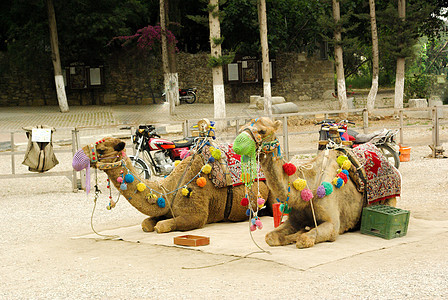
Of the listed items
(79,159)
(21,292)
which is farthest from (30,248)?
(21,292)

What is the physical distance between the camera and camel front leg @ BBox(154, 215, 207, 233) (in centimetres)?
727

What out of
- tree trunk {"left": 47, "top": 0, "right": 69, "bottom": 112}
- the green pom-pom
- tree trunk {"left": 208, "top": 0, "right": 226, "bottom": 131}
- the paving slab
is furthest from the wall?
the green pom-pom

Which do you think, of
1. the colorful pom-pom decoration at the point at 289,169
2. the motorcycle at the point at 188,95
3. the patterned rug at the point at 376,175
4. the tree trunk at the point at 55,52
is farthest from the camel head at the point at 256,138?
the motorcycle at the point at 188,95

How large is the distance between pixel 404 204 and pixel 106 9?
20.5m

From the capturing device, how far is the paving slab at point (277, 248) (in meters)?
5.80

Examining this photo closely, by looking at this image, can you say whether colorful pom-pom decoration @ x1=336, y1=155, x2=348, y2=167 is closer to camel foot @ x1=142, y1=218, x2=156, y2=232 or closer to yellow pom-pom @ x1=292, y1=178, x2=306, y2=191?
yellow pom-pom @ x1=292, y1=178, x2=306, y2=191

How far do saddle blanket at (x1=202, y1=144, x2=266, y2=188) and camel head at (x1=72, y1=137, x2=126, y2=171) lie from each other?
109cm

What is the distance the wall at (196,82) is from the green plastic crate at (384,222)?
73.2 feet

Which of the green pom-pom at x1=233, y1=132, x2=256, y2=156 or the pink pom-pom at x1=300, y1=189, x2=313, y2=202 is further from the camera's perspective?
the pink pom-pom at x1=300, y1=189, x2=313, y2=202

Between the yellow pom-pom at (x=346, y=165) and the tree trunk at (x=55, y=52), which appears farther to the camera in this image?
the tree trunk at (x=55, y=52)

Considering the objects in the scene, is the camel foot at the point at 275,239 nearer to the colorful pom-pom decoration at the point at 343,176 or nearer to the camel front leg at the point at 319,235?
the camel front leg at the point at 319,235

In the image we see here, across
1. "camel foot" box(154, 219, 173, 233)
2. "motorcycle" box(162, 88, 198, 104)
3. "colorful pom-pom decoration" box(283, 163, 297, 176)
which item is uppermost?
"motorcycle" box(162, 88, 198, 104)

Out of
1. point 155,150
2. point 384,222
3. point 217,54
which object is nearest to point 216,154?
point 384,222

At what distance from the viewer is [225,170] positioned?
7664 millimetres
